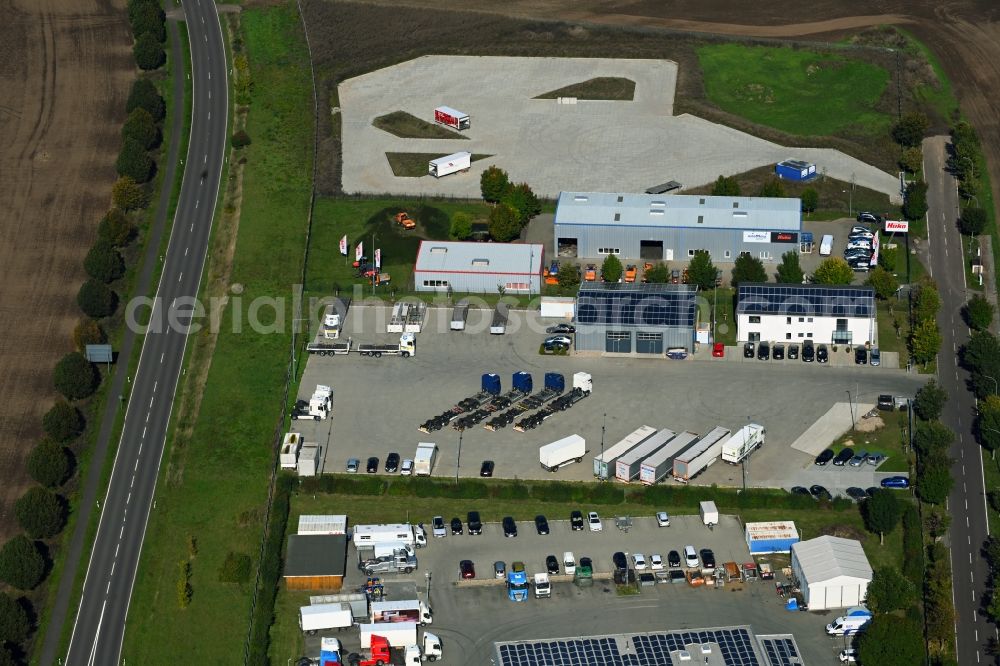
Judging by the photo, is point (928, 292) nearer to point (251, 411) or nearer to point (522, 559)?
point (522, 559)

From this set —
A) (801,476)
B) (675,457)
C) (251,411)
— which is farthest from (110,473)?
(801,476)

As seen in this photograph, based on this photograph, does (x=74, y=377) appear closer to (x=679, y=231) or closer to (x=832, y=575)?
(x=679, y=231)

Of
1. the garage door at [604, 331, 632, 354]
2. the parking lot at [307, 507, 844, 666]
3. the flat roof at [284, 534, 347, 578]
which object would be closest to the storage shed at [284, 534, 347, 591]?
the flat roof at [284, 534, 347, 578]

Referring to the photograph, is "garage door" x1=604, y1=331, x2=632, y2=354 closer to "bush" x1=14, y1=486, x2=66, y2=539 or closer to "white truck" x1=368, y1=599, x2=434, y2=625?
"white truck" x1=368, y1=599, x2=434, y2=625

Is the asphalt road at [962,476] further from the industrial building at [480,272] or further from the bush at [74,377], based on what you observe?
the bush at [74,377]

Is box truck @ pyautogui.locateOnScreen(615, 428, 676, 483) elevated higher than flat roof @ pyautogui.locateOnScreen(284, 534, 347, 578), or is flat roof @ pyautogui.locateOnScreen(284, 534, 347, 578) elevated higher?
box truck @ pyautogui.locateOnScreen(615, 428, 676, 483)

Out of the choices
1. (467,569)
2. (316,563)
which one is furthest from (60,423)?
(467,569)
